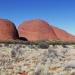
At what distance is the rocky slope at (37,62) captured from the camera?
22.0ft

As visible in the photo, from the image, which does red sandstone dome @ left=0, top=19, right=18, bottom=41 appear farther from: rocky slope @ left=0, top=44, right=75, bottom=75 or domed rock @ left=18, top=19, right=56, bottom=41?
rocky slope @ left=0, top=44, right=75, bottom=75

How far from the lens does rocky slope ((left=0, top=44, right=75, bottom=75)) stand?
6.70 m

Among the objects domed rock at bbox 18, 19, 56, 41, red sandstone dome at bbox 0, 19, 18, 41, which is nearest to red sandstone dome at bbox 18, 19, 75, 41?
domed rock at bbox 18, 19, 56, 41

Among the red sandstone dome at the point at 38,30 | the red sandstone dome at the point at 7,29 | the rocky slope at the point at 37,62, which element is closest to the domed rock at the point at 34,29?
the red sandstone dome at the point at 38,30

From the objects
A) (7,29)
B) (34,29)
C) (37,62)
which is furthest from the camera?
(34,29)

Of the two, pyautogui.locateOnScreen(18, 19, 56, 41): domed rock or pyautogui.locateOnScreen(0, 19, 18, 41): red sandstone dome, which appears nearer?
pyautogui.locateOnScreen(0, 19, 18, 41): red sandstone dome

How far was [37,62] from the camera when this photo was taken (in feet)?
24.2

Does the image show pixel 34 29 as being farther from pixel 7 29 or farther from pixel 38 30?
pixel 7 29

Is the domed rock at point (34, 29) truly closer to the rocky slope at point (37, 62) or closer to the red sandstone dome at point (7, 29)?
the red sandstone dome at point (7, 29)

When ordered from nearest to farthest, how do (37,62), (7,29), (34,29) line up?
(37,62) → (7,29) → (34,29)

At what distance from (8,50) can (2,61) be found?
1.20m

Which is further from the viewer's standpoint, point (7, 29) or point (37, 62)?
point (7, 29)

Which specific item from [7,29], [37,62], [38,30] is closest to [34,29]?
[38,30]

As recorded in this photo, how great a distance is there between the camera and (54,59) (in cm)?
727
